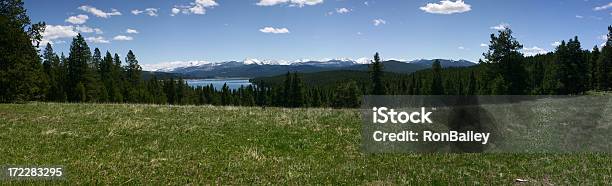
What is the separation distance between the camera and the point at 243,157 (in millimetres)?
17641

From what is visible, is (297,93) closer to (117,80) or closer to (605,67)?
(117,80)

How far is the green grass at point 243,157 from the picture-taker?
49.4ft

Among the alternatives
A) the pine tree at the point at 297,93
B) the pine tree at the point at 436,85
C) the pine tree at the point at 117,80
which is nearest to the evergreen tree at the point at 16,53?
the pine tree at the point at 117,80

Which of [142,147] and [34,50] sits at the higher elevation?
[34,50]

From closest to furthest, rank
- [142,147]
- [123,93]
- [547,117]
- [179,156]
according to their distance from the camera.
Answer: [179,156] → [142,147] → [547,117] → [123,93]

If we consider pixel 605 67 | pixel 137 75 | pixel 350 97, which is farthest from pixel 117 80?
pixel 605 67

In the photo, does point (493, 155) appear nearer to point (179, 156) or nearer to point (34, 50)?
point (179, 156)

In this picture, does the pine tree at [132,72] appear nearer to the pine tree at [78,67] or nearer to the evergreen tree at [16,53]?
the pine tree at [78,67]

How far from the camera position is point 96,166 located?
16.1 m

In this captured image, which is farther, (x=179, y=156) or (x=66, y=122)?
(x=66, y=122)

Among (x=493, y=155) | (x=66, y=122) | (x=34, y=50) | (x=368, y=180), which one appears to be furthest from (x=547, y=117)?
(x=34, y=50)

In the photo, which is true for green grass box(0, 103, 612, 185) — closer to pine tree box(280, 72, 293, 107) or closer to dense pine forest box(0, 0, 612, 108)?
dense pine forest box(0, 0, 612, 108)

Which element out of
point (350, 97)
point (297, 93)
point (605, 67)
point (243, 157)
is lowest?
point (350, 97)

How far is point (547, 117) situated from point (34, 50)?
38.6 meters
